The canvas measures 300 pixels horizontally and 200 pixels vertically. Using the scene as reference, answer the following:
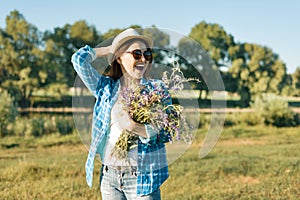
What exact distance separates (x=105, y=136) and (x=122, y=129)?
0.58ft

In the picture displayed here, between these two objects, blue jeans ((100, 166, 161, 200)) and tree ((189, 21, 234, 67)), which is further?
tree ((189, 21, 234, 67))

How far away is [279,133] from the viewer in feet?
58.5

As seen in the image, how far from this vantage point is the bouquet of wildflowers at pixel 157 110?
2488 mm

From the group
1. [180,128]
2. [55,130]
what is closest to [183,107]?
[180,128]

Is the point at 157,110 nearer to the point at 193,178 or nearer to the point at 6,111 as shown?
the point at 193,178

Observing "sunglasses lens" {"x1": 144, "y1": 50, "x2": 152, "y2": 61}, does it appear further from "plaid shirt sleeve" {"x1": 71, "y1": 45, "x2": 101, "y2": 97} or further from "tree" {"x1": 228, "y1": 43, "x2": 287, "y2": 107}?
"tree" {"x1": 228, "y1": 43, "x2": 287, "y2": 107}

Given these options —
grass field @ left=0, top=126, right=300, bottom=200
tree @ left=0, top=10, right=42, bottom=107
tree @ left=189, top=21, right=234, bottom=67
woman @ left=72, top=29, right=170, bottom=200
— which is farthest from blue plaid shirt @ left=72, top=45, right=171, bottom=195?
tree @ left=189, top=21, right=234, bottom=67

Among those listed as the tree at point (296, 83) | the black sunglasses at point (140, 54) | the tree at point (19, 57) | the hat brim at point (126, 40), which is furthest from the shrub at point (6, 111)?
the tree at point (296, 83)

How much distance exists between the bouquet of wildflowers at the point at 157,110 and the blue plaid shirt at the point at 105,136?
47 mm

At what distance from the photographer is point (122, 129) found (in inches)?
102

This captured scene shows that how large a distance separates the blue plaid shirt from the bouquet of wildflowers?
0.15 ft

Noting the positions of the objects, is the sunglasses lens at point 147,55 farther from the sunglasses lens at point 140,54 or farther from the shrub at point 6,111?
the shrub at point 6,111

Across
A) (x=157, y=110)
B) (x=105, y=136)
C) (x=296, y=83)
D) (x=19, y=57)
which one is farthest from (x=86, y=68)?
(x=296, y=83)

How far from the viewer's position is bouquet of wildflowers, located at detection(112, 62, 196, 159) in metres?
2.49
